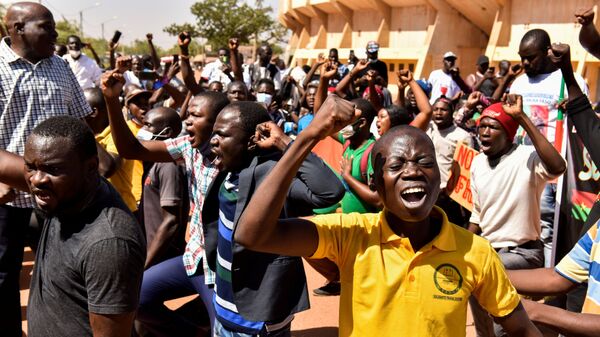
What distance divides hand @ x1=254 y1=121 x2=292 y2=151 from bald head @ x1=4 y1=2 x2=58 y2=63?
1.94 meters

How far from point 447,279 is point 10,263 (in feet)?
9.03

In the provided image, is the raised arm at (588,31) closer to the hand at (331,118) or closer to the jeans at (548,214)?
the jeans at (548,214)

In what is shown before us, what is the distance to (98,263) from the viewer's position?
214 cm

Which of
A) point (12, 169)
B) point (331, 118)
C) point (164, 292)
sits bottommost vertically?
point (164, 292)

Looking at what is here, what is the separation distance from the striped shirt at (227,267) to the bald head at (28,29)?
69.8 inches

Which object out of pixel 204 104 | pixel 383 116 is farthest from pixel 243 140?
pixel 383 116

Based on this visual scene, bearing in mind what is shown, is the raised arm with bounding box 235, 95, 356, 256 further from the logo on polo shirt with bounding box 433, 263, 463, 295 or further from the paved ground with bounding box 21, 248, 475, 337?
the paved ground with bounding box 21, 248, 475, 337

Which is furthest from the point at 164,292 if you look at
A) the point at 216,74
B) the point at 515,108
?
the point at 216,74

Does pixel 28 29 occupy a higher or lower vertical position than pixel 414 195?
higher

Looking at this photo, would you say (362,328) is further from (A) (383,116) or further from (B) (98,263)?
(A) (383,116)

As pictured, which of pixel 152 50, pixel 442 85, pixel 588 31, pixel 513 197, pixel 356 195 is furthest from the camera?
pixel 152 50

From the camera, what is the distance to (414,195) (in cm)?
212

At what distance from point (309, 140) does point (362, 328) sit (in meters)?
0.67

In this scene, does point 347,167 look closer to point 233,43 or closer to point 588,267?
point 588,267
